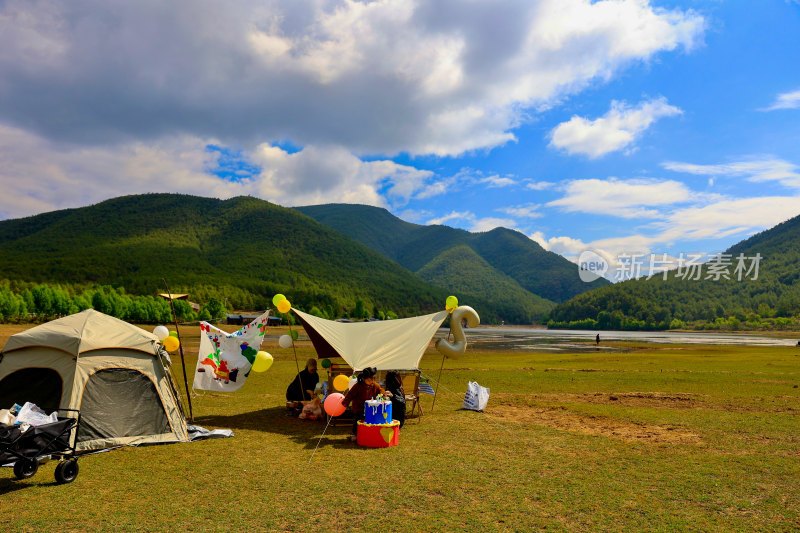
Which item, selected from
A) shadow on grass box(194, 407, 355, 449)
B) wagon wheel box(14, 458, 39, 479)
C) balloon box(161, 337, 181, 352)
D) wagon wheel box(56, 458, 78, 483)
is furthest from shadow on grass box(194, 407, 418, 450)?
wagon wheel box(14, 458, 39, 479)

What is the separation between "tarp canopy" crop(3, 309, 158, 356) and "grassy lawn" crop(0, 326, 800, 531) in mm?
2260

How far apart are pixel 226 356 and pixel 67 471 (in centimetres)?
559

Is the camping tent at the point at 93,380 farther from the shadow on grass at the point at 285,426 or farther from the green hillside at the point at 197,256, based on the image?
the green hillside at the point at 197,256

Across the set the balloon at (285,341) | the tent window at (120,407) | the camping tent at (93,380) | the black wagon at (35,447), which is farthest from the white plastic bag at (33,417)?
the balloon at (285,341)

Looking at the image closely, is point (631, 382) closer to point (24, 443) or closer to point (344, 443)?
point (344, 443)

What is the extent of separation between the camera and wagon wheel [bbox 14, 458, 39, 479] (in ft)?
24.3

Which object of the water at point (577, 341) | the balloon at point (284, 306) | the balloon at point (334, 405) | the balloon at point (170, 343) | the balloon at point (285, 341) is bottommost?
the water at point (577, 341)

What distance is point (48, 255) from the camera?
425 ft

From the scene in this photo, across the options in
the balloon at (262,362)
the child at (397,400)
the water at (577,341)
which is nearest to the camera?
the child at (397,400)

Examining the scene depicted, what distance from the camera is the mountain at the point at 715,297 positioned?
142 m

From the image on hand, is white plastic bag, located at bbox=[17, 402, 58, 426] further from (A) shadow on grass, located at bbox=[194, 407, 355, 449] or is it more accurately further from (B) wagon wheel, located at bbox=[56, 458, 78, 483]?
(A) shadow on grass, located at bbox=[194, 407, 355, 449]

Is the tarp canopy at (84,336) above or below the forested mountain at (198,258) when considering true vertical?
below

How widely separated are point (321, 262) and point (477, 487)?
179 m

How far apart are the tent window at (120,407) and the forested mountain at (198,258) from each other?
105947 millimetres
